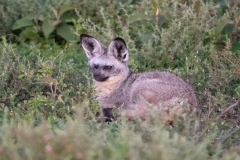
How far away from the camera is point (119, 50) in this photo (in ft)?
26.3

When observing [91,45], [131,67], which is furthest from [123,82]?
[131,67]

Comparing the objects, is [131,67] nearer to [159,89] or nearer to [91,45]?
[91,45]

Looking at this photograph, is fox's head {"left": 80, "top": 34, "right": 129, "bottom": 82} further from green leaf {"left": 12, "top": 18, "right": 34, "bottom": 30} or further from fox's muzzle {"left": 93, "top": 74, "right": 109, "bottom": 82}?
green leaf {"left": 12, "top": 18, "right": 34, "bottom": 30}

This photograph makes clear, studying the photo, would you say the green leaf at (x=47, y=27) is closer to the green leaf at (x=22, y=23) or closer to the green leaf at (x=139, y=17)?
the green leaf at (x=22, y=23)

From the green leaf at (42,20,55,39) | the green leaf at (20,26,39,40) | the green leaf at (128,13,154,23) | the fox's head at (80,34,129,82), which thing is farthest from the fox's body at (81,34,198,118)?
the green leaf at (20,26,39,40)

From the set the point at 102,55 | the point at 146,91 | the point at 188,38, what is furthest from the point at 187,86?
the point at 188,38

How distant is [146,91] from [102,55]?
0.92 m

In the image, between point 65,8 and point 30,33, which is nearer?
point 65,8

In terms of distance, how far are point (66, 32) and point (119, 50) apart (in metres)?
2.77

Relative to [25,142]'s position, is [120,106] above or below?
below

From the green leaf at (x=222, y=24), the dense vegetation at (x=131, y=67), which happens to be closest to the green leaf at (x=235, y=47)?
the dense vegetation at (x=131, y=67)

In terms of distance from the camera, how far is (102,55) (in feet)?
26.7

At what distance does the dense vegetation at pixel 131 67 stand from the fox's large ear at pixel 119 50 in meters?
0.54

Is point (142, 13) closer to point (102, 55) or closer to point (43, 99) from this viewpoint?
point (102, 55)
